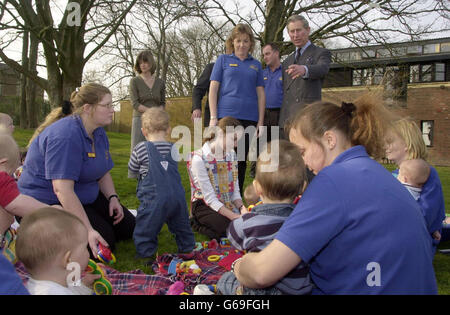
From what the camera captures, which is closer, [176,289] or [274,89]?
[176,289]

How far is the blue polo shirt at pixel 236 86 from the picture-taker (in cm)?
494

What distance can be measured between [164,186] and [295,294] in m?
1.97

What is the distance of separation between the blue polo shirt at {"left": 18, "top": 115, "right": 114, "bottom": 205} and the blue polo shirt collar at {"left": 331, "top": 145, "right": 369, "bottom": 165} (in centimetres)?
225

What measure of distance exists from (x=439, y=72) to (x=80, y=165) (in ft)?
88.4

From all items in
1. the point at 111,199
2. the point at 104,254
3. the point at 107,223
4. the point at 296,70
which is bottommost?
the point at 104,254

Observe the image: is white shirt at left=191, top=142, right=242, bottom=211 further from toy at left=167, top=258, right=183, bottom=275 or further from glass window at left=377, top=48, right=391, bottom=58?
glass window at left=377, top=48, right=391, bottom=58

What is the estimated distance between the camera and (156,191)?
352 cm

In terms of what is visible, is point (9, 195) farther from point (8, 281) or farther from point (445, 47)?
point (445, 47)

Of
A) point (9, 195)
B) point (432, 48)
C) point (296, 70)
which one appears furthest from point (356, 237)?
point (432, 48)

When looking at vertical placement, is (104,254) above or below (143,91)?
below

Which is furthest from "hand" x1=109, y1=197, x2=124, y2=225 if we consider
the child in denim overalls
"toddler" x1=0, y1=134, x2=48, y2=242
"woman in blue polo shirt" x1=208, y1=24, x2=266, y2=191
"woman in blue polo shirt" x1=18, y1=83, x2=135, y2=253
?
"woman in blue polo shirt" x1=208, y1=24, x2=266, y2=191

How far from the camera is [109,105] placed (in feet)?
11.5

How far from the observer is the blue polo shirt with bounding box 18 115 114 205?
10.3 feet

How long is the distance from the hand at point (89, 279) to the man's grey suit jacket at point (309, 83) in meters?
3.13
